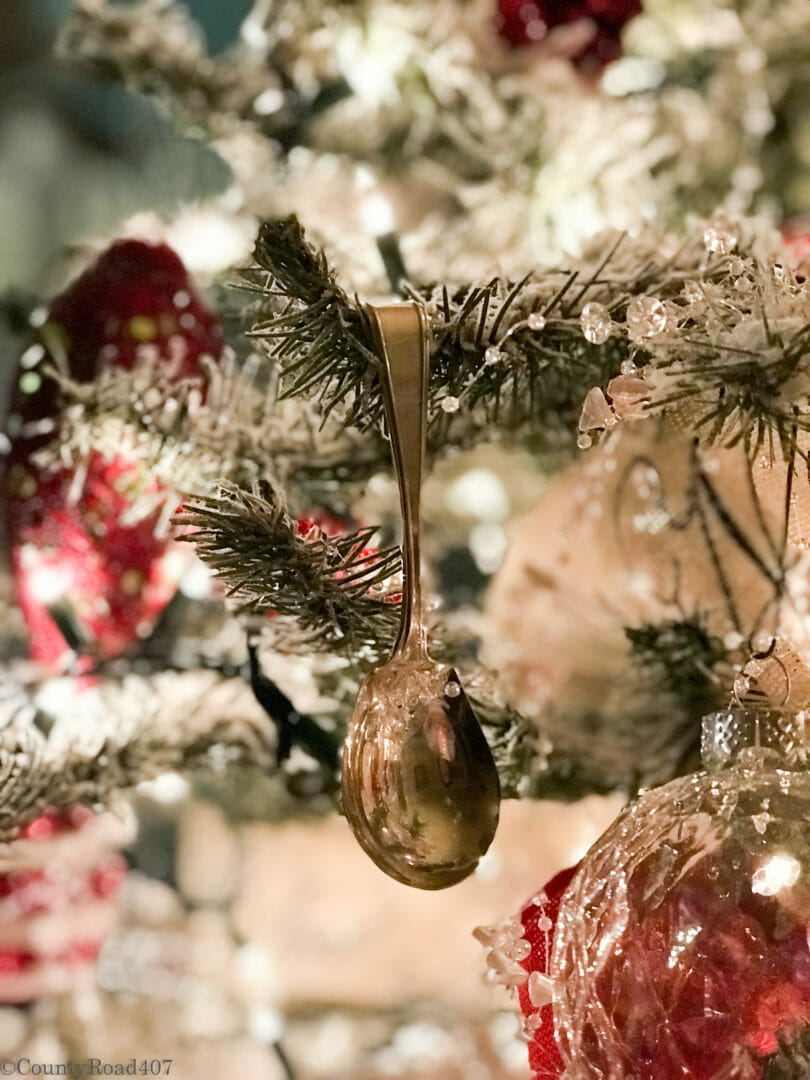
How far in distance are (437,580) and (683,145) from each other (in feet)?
0.97

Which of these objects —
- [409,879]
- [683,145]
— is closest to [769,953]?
[409,879]

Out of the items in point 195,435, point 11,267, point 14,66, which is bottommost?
point 195,435

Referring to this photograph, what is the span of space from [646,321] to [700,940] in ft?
0.53

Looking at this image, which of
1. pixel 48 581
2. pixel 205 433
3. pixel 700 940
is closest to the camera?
pixel 700 940

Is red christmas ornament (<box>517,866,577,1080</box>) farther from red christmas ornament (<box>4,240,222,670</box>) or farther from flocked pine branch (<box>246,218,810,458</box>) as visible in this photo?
red christmas ornament (<box>4,240,222,670</box>)

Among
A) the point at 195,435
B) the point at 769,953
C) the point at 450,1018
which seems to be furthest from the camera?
the point at 450,1018

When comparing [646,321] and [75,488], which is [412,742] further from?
[75,488]

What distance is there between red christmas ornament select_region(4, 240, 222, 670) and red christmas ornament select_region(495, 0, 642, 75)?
0.77ft

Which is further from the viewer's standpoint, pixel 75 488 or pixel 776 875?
pixel 75 488

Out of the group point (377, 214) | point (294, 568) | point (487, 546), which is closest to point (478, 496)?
point (487, 546)

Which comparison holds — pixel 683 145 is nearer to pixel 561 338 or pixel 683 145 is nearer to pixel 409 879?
pixel 561 338

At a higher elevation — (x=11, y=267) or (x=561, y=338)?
(x=11, y=267)

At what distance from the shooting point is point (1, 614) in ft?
1.78

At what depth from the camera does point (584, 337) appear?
1.14 feet
